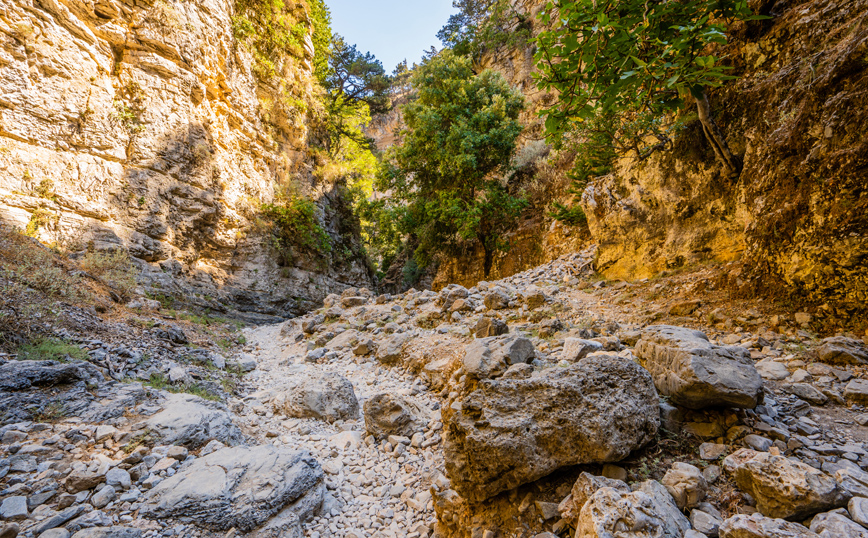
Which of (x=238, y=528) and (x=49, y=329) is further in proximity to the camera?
(x=49, y=329)

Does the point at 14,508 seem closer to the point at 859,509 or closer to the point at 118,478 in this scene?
the point at 118,478

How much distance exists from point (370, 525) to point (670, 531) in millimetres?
1897

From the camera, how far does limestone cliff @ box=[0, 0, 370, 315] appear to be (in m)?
6.92

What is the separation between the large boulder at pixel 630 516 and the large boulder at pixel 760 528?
0.56 ft

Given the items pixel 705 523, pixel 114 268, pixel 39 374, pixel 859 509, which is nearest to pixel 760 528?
pixel 705 523

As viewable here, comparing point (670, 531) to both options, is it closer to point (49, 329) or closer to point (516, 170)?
point (49, 329)

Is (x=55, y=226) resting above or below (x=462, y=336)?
above

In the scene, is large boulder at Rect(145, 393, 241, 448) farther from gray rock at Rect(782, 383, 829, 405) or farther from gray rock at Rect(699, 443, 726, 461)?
gray rock at Rect(782, 383, 829, 405)

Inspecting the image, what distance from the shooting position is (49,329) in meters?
3.79

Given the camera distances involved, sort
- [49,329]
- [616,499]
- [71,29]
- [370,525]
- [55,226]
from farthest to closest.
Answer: [71,29] → [55,226] → [49,329] → [370,525] → [616,499]

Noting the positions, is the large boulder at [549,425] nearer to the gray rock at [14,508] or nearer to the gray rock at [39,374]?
the gray rock at [14,508]

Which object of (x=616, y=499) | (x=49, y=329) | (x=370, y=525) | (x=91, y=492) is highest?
(x=49, y=329)

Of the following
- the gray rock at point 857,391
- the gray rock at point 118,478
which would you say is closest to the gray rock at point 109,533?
the gray rock at point 118,478

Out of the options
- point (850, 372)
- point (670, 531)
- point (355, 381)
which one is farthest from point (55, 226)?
point (850, 372)
